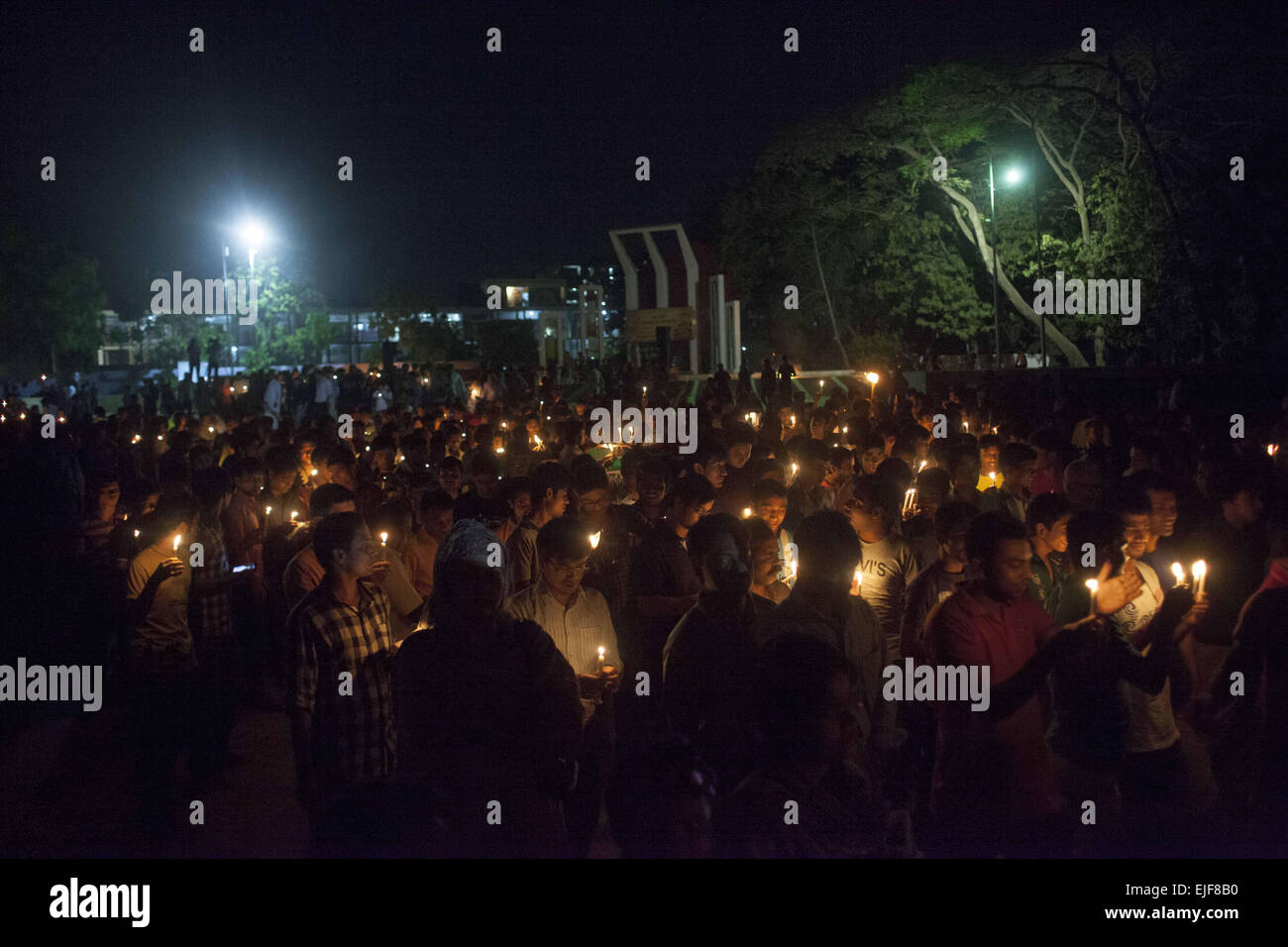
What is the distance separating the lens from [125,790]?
6.76 meters

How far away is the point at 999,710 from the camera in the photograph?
13.4ft

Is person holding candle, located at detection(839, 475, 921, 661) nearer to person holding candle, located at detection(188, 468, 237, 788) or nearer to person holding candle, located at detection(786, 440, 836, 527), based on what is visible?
person holding candle, located at detection(786, 440, 836, 527)

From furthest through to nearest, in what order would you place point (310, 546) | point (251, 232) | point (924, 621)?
point (251, 232) < point (310, 546) < point (924, 621)

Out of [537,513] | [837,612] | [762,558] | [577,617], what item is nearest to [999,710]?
[837,612]

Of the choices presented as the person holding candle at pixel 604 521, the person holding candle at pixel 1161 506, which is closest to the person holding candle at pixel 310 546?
the person holding candle at pixel 604 521

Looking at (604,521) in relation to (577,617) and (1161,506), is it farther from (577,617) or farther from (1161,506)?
(1161,506)

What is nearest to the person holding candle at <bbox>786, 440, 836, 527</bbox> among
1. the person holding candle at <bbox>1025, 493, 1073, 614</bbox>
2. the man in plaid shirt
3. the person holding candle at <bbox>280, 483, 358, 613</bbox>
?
the person holding candle at <bbox>1025, 493, 1073, 614</bbox>

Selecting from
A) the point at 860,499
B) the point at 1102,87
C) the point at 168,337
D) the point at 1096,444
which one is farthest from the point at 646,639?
the point at 168,337

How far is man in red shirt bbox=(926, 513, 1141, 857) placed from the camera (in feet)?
13.3

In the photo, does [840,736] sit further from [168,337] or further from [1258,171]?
[168,337]

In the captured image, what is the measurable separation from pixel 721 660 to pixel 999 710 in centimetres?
93

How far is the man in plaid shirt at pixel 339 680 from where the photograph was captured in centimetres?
434

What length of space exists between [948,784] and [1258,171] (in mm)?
24711
